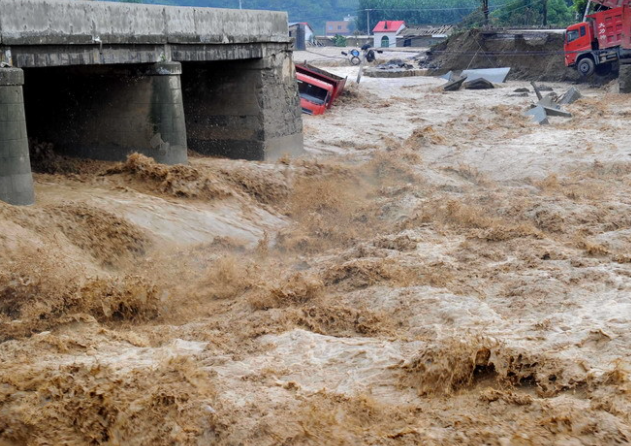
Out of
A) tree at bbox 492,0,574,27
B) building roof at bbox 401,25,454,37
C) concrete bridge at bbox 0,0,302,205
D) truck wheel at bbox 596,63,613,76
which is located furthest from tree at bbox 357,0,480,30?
concrete bridge at bbox 0,0,302,205

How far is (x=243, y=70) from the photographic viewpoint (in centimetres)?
1391

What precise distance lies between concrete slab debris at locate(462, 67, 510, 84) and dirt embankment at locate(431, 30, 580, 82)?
1203mm

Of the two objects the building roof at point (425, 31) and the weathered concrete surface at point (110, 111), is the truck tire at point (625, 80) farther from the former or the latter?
the building roof at point (425, 31)

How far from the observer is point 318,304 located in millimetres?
8320

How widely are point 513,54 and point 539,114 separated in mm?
13832

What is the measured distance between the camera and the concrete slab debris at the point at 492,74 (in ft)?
99.8

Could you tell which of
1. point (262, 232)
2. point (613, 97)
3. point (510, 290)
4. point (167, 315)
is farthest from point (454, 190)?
point (613, 97)

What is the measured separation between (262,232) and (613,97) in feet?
50.7

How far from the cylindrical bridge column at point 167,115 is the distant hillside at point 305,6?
344ft

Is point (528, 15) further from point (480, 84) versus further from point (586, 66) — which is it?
point (586, 66)

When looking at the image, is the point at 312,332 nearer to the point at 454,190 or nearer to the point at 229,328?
the point at 229,328

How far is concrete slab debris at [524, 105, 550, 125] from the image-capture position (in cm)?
1961

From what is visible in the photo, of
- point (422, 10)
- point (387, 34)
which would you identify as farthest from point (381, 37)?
point (422, 10)

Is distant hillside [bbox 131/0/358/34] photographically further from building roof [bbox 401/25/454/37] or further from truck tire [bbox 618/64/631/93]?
truck tire [bbox 618/64/631/93]
